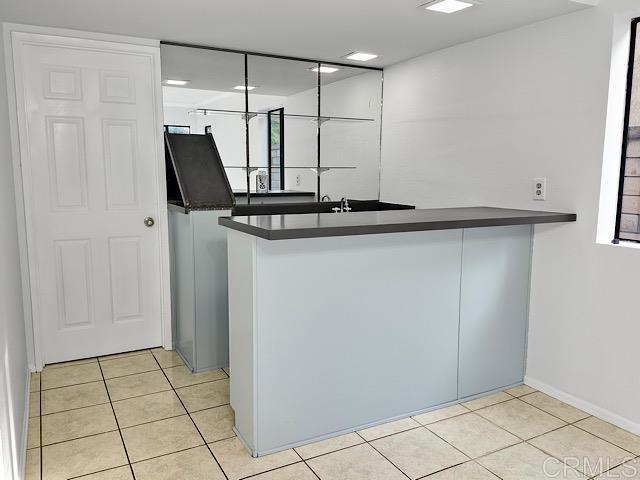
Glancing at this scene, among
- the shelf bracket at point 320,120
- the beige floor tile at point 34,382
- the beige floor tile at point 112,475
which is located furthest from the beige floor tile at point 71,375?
the shelf bracket at point 320,120

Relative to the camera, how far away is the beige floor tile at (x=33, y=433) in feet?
7.60

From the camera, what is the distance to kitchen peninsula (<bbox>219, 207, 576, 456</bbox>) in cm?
219

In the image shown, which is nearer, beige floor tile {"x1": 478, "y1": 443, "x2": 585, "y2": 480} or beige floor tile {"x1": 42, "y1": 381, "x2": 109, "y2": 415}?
beige floor tile {"x1": 478, "y1": 443, "x2": 585, "y2": 480}

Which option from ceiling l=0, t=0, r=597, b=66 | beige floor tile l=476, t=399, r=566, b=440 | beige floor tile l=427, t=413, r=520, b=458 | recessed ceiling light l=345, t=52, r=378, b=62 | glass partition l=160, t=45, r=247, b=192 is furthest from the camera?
recessed ceiling light l=345, t=52, r=378, b=62

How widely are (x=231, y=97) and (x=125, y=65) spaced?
771 millimetres

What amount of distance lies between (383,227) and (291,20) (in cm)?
146

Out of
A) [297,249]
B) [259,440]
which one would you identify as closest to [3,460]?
[259,440]

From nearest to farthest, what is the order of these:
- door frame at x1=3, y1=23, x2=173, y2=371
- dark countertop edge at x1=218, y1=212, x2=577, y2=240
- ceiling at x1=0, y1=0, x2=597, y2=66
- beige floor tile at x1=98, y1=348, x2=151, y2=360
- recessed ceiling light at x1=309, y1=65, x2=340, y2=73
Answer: dark countertop edge at x1=218, y1=212, x2=577, y2=240
ceiling at x1=0, y1=0, x2=597, y2=66
door frame at x1=3, y1=23, x2=173, y2=371
beige floor tile at x1=98, y1=348, x2=151, y2=360
recessed ceiling light at x1=309, y1=65, x2=340, y2=73

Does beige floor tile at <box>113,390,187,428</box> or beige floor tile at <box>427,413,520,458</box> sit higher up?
beige floor tile at <box>427,413,520,458</box>

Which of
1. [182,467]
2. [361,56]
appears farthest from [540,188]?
[182,467]

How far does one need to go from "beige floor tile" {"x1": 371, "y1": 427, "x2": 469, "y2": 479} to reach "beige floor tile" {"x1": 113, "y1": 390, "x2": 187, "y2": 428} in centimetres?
110

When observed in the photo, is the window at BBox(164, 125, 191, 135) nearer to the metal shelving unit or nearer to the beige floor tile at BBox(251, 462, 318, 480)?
the metal shelving unit

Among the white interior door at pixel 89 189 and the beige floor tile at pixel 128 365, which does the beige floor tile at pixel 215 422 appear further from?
the white interior door at pixel 89 189

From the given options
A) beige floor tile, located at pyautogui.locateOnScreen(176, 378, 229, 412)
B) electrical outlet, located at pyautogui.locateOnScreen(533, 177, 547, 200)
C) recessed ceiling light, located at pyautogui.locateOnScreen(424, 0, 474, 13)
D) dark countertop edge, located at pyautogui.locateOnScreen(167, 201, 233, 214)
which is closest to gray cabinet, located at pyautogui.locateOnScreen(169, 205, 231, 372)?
dark countertop edge, located at pyautogui.locateOnScreen(167, 201, 233, 214)
